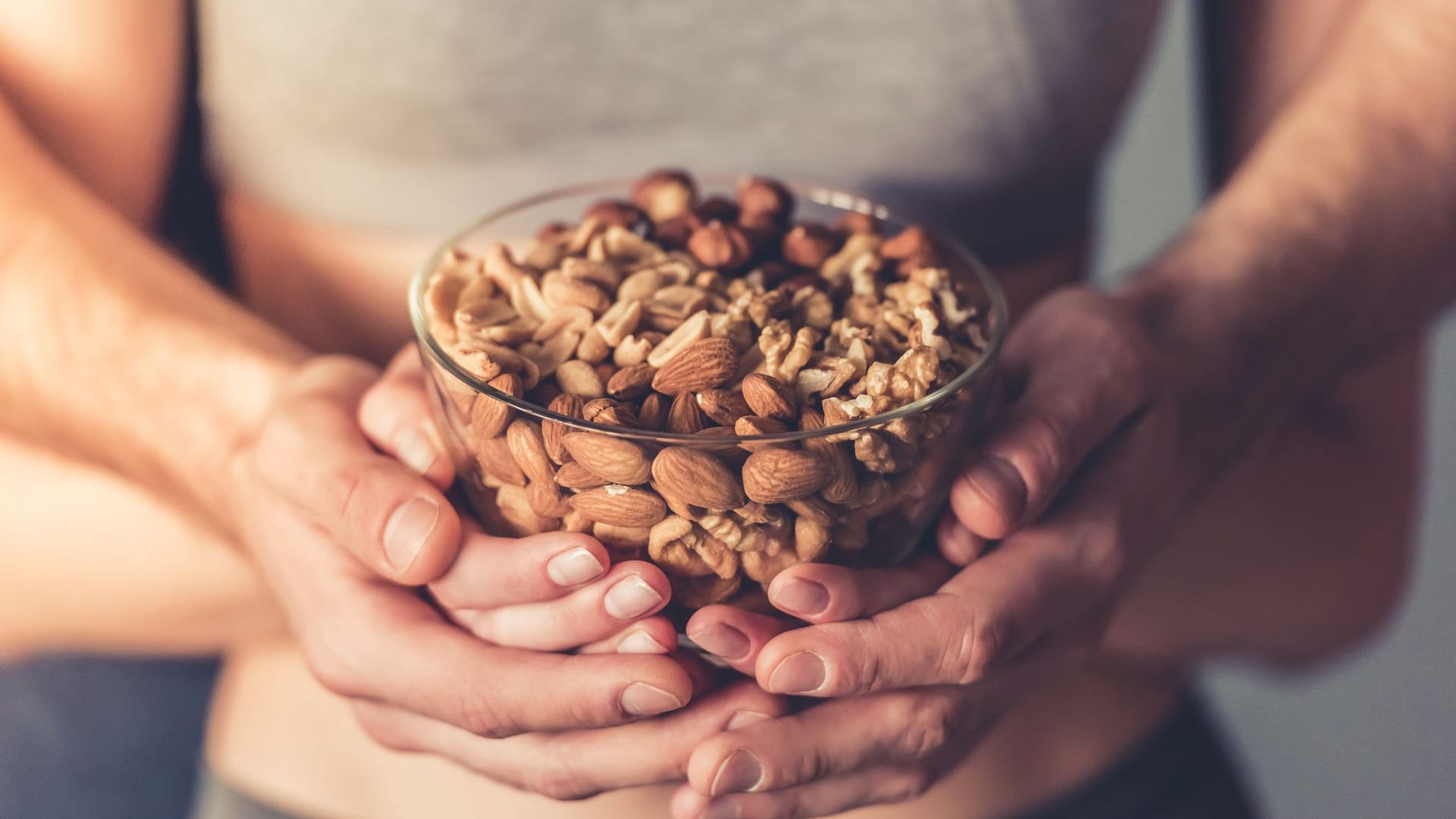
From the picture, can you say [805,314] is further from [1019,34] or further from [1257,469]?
[1257,469]

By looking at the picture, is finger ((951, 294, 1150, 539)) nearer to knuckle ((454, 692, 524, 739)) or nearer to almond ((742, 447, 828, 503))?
almond ((742, 447, 828, 503))

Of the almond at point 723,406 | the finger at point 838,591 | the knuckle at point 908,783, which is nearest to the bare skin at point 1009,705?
the knuckle at point 908,783

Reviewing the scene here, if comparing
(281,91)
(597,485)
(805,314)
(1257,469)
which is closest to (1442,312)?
(1257,469)

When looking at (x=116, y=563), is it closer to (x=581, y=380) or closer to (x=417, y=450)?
(x=417, y=450)

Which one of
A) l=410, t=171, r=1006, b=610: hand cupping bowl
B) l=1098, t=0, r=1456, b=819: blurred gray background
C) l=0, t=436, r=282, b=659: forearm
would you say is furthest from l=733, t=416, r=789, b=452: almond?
l=1098, t=0, r=1456, b=819: blurred gray background

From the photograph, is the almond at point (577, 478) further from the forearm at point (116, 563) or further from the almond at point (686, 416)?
the forearm at point (116, 563)

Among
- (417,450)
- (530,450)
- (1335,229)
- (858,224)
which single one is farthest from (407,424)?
(1335,229)
